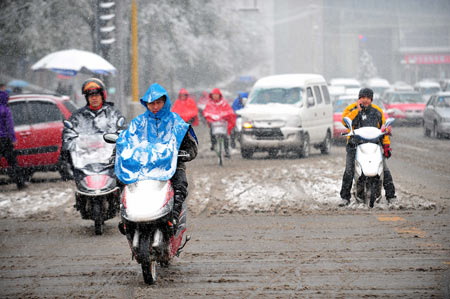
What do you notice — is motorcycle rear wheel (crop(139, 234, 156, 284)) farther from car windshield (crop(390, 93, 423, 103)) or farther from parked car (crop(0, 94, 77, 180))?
car windshield (crop(390, 93, 423, 103))

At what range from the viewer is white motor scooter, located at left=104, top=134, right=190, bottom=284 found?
6.47 m

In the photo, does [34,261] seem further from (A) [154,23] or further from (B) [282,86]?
(A) [154,23]

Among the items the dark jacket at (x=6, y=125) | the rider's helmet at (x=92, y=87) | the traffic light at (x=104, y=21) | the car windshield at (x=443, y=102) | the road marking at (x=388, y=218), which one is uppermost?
the traffic light at (x=104, y=21)

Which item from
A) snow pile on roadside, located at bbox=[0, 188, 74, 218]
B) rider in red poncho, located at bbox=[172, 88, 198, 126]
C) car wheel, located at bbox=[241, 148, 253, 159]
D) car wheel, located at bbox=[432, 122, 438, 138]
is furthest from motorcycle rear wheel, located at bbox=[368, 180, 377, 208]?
car wheel, located at bbox=[432, 122, 438, 138]

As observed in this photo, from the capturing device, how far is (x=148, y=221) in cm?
645

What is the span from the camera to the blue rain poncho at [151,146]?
Result: 6719 mm

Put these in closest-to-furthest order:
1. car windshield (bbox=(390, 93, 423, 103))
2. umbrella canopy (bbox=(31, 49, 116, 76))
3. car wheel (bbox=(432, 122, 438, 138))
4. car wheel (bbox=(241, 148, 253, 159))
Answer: car wheel (bbox=(241, 148, 253, 159)) < umbrella canopy (bbox=(31, 49, 116, 76)) < car wheel (bbox=(432, 122, 438, 138)) < car windshield (bbox=(390, 93, 423, 103))

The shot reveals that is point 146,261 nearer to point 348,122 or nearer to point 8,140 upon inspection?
point 348,122

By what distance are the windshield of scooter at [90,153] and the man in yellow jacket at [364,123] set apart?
3.53 meters

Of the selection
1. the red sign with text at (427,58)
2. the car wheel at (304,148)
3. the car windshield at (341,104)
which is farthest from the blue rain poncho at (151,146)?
the red sign with text at (427,58)

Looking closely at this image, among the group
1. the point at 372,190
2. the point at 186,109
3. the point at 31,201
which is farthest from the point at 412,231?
the point at 186,109

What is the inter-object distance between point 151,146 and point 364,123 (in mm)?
5342

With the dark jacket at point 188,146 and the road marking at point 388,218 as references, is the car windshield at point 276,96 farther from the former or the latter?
the dark jacket at point 188,146

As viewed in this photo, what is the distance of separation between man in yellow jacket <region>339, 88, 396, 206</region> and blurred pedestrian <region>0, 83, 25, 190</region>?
263 inches
